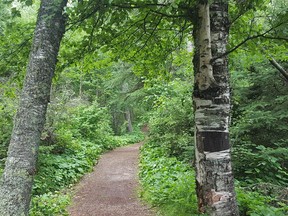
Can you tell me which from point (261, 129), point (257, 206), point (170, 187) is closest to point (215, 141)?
point (257, 206)

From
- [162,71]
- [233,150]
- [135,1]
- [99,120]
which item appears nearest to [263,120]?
[233,150]

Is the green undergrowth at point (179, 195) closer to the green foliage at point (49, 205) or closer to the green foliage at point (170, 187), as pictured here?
the green foliage at point (170, 187)

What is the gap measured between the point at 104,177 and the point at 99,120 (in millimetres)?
6437

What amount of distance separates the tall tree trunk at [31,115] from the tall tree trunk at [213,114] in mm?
1933

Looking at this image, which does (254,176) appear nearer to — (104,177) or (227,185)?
(227,185)

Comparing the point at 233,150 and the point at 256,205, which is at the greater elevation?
the point at 233,150

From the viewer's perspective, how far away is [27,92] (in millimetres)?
3258

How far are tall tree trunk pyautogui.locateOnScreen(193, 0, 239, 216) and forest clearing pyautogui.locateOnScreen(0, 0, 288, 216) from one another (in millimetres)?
13

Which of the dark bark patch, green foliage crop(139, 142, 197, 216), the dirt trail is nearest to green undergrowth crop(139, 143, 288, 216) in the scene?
green foliage crop(139, 142, 197, 216)

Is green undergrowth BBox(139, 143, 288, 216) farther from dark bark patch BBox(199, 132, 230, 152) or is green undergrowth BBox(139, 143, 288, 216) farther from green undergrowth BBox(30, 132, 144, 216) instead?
green undergrowth BBox(30, 132, 144, 216)

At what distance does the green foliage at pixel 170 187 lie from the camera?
4688mm

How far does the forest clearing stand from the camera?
3262mm

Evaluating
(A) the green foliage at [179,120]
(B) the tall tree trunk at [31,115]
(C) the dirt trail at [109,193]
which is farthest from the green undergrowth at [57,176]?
(A) the green foliage at [179,120]

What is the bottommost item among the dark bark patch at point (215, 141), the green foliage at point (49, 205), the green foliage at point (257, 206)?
the green foliage at point (49, 205)
